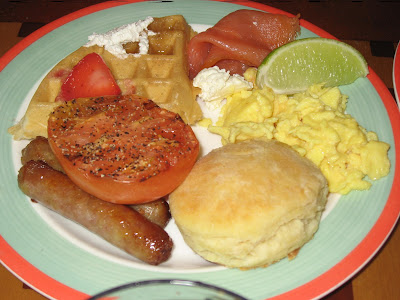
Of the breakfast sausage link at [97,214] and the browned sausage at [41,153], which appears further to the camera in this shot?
the browned sausage at [41,153]

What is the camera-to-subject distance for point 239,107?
2.55 m

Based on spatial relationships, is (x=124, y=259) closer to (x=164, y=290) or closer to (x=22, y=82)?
(x=164, y=290)

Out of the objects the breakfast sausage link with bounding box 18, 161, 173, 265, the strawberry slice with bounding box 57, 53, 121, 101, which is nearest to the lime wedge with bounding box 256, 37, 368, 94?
the strawberry slice with bounding box 57, 53, 121, 101

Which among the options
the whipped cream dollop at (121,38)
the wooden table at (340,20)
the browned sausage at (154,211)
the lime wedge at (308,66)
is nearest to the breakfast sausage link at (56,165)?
the browned sausage at (154,211)

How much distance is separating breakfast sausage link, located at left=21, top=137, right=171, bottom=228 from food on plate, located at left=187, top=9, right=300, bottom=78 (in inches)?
40.8

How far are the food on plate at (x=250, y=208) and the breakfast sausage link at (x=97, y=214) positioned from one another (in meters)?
0.15

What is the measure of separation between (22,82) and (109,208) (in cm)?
120

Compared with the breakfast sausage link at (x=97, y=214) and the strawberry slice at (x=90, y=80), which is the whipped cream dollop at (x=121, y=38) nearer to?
the strawberry slice at (x=90, y=80)

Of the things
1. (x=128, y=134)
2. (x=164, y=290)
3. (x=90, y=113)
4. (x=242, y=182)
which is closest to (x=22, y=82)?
(x=90, y=113)

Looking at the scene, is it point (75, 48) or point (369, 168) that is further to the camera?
point (75, 48)

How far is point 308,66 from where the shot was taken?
2.62 m

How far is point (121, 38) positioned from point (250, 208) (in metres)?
1.47

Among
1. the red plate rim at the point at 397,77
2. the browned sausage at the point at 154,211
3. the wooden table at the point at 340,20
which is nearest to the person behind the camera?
the browned sausage at the point at 154,211

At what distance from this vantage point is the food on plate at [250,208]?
187cm
